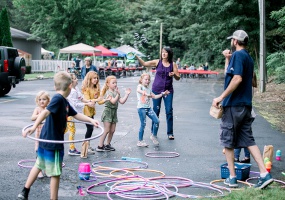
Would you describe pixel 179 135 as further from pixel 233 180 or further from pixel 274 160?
pixel 233 180

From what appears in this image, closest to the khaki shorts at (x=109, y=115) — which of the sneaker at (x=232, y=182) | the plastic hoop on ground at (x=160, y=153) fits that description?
the plastic hoop on ground at (x=160, y=153)

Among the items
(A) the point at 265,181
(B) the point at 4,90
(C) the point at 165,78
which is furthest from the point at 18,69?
(A) the point at 265,181

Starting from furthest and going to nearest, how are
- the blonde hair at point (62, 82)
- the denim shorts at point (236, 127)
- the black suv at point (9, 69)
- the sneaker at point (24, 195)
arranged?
the black suv at point (9, 69) → the denim shorts at point (236, 127) → the sneaker at point (24, 195) → the blonde hair at point (62, 82)

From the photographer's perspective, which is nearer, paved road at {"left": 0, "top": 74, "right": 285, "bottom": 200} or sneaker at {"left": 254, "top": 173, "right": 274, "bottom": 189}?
sneaker at {"left": 254, "top": 173, "right": 274, "bottom": 189}

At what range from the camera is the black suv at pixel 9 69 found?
69.1ft

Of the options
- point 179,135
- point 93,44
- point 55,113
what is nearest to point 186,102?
point 179,135

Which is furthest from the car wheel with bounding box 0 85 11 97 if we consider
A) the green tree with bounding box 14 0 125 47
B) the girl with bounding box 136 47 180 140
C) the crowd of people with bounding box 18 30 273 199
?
the green tree with bounding box 14 0 125 47

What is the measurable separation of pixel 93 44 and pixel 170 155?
153ft

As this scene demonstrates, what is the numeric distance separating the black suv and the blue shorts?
15681 mm

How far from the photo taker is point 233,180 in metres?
6.95

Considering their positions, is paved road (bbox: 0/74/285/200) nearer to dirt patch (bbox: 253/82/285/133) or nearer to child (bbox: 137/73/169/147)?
child (bbox: 137/73/169/147)

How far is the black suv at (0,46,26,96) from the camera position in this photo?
21062 mm

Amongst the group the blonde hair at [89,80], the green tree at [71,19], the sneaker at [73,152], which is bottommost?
the sneaker at [73,152]

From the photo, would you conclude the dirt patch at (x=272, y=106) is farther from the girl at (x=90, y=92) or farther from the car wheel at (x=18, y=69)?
the car wheel at (x=18, y=69)
